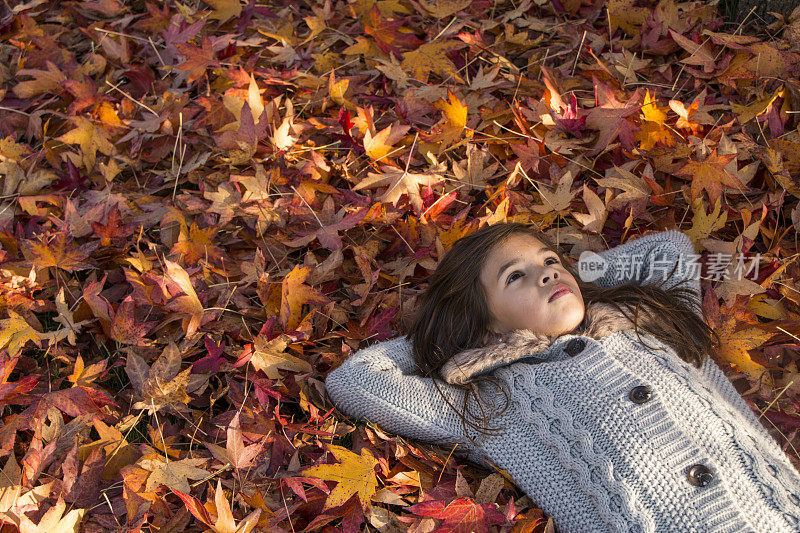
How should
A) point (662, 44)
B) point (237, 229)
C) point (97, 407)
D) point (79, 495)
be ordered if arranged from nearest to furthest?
1. point (79, 495)
2. point (97, 407)
3. point (237, 229)
4. point (662, 44)

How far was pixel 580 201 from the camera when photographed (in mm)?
2615

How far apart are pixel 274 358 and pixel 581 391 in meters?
0.99

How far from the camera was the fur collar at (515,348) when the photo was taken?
208cm

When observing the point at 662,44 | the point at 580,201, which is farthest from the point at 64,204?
the point at 662,44

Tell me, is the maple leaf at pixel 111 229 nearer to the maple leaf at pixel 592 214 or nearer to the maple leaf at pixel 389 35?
the maple leaf at pixel 389 35

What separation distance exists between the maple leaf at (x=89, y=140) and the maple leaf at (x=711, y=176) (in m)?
2.37

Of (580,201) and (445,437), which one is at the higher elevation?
(580,201)

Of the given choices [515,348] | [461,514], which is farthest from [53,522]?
[515,348]

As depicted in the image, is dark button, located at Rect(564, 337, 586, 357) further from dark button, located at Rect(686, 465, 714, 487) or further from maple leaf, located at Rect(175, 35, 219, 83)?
maple leaf, located at Rect(175, 35, 219, 83)

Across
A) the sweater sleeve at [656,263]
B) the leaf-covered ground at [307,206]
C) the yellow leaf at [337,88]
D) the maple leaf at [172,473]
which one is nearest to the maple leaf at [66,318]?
the leaf-covered ground at [307,206]

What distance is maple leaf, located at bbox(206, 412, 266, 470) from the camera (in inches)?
73.5

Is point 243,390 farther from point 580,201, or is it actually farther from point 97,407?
point 580,201

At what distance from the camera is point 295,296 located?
2254 millimetres

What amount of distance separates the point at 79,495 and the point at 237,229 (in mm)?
1113
